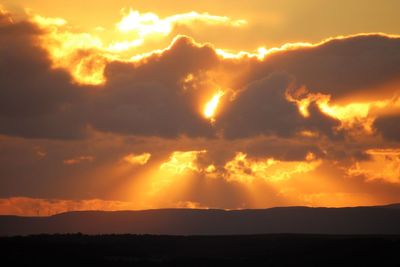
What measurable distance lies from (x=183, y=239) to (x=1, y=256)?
47419 millimetres

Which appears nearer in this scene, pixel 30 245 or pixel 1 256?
pixel 1 256

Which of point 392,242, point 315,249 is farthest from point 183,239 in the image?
point 392,242

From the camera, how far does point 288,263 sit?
137125 mm

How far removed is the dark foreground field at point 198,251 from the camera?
137 m

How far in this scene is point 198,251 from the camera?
521ft

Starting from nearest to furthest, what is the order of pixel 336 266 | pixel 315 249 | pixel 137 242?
pixel 336 266
pixel 315 249
pixel 137 242

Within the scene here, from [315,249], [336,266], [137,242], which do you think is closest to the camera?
[336,266]

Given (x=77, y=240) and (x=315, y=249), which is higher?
(x=77, y=240)

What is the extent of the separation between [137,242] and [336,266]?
49.8 m

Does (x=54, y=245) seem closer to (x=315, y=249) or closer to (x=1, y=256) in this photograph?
(x=1, y=256)

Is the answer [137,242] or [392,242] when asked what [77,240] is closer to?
[137,242]

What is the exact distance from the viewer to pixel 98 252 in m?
151

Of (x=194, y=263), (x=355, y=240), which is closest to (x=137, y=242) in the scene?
(x=194, y=263)

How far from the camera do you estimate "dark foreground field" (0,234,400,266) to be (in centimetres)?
13655
